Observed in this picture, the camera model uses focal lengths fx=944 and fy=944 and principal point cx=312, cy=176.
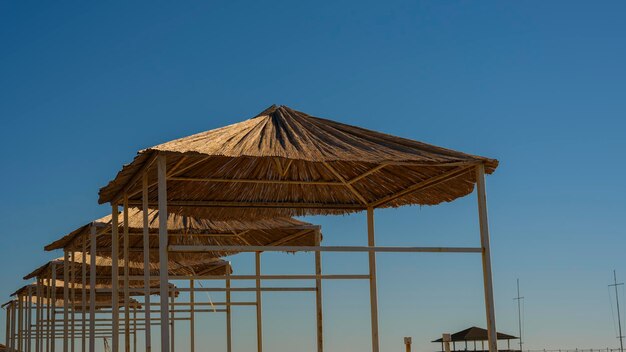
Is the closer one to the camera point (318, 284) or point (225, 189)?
point (225, 189)

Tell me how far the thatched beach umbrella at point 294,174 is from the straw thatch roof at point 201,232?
3149mm

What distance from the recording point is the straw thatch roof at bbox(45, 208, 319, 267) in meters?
18.0

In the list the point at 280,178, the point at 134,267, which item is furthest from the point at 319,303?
the point at 134,267

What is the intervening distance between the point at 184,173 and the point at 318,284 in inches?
218

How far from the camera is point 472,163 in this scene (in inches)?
455

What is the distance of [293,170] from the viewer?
14078 mm

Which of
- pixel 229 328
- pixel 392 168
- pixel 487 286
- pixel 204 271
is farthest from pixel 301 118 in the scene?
pixel 204 271

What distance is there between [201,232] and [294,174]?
4.94 meters

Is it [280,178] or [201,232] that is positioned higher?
[280,178]

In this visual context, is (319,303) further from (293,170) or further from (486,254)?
(486,254)

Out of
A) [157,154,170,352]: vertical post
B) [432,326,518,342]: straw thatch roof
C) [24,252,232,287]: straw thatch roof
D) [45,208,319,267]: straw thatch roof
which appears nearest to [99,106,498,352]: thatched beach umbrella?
[157,154,170,352]: vertical post

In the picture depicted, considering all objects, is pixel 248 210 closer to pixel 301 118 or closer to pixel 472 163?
pixel 301 118

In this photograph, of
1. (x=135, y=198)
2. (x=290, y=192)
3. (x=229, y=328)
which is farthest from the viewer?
(x=229, y=328)

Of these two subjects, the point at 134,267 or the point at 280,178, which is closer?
the point at 280,178
